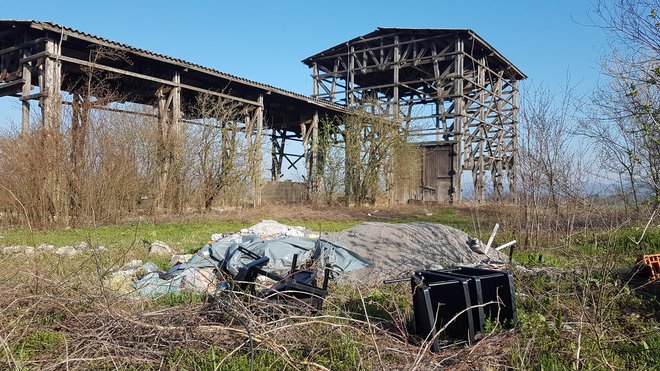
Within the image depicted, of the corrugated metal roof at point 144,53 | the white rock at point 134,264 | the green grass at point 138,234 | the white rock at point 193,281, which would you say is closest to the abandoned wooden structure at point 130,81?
the corrugated metal roof at point 144,53

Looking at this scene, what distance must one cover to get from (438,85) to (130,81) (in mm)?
14184

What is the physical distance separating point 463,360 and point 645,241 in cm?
761

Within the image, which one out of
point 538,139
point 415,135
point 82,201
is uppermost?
point 415,135

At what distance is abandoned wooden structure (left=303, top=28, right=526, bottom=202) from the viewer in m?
22.5

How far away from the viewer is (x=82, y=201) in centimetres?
1114

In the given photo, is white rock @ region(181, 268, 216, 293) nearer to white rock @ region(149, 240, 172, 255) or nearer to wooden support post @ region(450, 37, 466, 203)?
white rock @ region(149, 240, 172, 255)

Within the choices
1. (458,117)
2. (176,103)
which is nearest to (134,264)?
(176,103)

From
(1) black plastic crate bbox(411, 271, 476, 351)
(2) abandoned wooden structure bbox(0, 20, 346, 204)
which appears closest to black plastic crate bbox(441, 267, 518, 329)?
(1) black plastic crate bbox(411, 271, 476, 351)

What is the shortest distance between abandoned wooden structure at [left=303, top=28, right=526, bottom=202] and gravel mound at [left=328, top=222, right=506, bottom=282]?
14.4 metres

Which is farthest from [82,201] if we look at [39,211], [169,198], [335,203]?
[335,203]

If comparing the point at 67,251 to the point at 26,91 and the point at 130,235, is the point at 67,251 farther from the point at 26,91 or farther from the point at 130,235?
the point at 26,91

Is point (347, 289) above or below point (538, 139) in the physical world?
below

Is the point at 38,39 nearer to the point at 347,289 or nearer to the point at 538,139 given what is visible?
the point at 347,289

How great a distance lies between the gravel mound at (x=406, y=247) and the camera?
6497 millimetres
